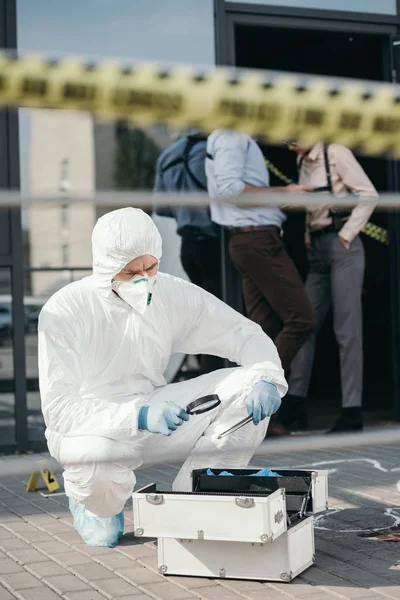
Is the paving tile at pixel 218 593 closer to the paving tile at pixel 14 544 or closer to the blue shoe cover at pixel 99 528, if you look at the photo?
the blue shoe cover at pixel 99 528

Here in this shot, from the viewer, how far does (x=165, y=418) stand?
9.13ft

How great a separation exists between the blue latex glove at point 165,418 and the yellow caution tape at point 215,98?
148cm

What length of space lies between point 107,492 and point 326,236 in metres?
2.98

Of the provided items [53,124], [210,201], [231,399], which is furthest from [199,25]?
[210,201]

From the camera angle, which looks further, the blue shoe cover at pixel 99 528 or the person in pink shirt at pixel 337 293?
the person in pink shirt at pixel 337 293

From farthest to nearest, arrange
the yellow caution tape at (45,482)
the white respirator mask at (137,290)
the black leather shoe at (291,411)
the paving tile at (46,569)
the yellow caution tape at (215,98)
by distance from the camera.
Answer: the black leather shoe at (291,411)
the yellow caution tape at (45,482)
the white respirator mask at (137,290)
the paving tile at (46,569)
the yellow caution tape at (215,98)

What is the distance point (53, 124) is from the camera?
17.5 ft

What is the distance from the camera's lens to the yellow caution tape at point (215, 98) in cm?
118

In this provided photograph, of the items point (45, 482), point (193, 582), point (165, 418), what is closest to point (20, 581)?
point (193, 582)

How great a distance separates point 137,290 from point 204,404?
0.41 meters

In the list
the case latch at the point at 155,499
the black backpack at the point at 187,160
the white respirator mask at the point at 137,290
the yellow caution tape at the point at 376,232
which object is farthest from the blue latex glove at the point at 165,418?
the yellow caution tape at the point at 376,232

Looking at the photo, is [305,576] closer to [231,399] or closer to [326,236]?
[231,399]

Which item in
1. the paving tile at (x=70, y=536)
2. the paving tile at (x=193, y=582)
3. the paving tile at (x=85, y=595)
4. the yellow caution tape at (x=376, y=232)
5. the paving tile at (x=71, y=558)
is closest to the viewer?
the paving tile at (x=85, y=595)

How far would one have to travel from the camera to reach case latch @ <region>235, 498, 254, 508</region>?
8.61ft
